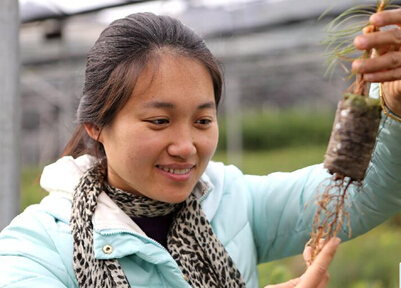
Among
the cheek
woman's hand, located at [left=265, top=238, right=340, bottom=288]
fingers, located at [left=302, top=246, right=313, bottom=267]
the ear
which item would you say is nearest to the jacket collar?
the ear

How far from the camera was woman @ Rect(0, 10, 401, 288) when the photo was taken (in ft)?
4.27

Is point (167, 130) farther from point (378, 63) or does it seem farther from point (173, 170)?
point (378, 63)

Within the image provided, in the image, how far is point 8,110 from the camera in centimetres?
188

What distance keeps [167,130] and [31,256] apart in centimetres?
40

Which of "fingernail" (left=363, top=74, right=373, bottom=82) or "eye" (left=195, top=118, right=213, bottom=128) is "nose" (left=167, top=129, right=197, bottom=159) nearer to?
"eye" (left=195, top=118, right=213, bottom=128)

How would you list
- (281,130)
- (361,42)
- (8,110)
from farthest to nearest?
(281,130) < (8,110) < (361,42)

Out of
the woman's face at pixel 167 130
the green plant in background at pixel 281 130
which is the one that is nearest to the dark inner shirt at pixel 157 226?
the woman's face at pixel 167 130

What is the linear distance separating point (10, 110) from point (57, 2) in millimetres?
3477

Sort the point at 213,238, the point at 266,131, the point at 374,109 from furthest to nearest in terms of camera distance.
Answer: the point at 266,131
the point at 213,238
the point at 374,109

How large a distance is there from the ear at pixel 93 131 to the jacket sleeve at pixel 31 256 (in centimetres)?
23

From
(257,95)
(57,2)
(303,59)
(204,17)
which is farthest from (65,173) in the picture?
(257,95)

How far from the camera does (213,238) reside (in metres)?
1.46

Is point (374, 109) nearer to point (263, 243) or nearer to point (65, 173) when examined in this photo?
point (263, 243)

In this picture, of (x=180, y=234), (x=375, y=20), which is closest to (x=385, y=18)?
(x=375, y=20)
